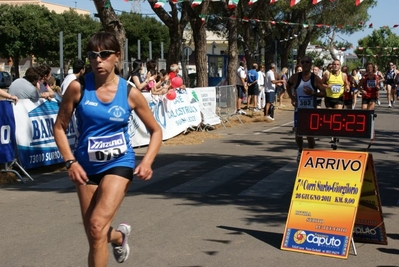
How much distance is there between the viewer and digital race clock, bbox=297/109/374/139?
6.96m

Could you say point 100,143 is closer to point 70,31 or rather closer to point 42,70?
point 42,70

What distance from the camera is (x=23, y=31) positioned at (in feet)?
217

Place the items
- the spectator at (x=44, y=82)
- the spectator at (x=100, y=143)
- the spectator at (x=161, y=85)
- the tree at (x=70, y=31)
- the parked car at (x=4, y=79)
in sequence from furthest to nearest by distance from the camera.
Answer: the tree at (x=70, y=31)
the parked car at (x=4, y=79)
the spectator at (x=161, y=85)
the spectator at (x=44, y=82)
the spectator at (x=100, y=143)

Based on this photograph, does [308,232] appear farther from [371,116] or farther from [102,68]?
[102,68]

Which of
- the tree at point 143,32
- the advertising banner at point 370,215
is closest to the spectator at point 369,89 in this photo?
the advertising banner at point 370,215

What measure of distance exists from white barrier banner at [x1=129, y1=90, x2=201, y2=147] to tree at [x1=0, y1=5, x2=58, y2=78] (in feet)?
161

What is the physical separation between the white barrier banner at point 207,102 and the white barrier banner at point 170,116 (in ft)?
0.97

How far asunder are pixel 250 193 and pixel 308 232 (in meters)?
3.12

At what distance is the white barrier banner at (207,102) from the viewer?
1992 centimetres

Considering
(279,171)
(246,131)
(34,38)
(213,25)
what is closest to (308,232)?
(279,171)

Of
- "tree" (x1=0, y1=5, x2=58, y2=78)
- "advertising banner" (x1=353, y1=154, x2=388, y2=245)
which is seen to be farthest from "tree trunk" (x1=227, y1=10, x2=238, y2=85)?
"tree" (x1=0, y1=5, x2=58, y2=78)

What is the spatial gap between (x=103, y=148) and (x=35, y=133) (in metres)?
7.59

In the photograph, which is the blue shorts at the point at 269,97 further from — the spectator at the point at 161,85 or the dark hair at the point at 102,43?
the dark hair at the point at 102,43

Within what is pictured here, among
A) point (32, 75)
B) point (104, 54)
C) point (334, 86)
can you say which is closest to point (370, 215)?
point (104, 54)
